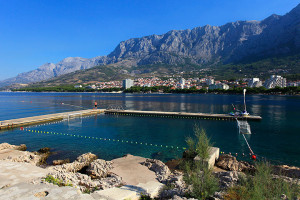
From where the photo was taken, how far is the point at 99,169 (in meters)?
9.64

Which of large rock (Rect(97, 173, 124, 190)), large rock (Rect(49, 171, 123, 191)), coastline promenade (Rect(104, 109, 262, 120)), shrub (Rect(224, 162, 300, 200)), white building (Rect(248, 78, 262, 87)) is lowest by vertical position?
coastline promenade (Rect(104, 109, 262, 120))

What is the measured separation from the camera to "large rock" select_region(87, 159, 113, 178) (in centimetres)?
941

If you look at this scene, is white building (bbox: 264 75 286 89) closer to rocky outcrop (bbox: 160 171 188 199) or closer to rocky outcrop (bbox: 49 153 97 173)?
rocky outcrop (bbox: 49 153 97 173)

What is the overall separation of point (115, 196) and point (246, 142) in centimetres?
1548

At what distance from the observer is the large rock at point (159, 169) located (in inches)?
337

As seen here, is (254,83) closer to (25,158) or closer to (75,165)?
(75,165)

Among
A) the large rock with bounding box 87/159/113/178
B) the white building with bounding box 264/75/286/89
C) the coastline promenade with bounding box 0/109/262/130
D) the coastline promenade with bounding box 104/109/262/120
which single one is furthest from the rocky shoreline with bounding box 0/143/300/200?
the white building with bounding box 264/75/286/89

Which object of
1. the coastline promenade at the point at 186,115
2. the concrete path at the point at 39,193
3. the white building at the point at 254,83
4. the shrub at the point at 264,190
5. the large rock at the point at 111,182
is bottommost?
the coastline promenade at the point at 186,115

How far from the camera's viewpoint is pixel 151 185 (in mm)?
7426

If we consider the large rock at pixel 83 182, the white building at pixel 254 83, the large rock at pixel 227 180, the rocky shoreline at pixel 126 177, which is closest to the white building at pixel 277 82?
the white building at pixel 254 83

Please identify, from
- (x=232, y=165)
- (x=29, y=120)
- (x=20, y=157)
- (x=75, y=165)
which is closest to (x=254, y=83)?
(x=29, y=120)

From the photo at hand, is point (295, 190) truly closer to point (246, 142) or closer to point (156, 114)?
point (246, 142)

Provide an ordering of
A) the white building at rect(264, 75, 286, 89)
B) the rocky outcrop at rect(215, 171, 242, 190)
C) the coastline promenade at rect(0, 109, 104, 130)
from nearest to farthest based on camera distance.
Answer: the rocky outcrop at rect(215, 171, 242, 190) < the coastline promenade at rect(0, 109, 104, 130) < the white building at rect(264, 75, 286, 89)

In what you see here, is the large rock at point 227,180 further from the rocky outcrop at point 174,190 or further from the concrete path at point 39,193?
the concrete path at point 39,193
